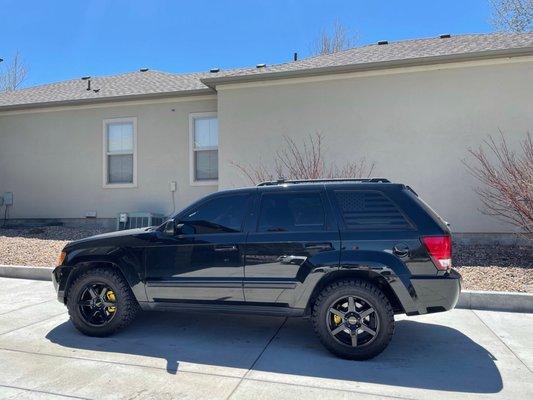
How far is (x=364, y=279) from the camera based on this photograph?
450cm

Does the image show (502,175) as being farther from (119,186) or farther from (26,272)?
(119,186)

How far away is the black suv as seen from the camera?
4367 millimetres

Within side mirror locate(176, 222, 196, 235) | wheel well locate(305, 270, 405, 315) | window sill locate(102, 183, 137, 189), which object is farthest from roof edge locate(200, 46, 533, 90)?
wheel well locate(305, 270, 405, 315)

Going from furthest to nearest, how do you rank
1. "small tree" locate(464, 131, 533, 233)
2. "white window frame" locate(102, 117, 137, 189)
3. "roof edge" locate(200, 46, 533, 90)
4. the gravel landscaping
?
"white window frame" locate(102, 117, 137, 189)
"roof edge" locate(200, 46, 533, 90)
"small tree" locate(464, 131, 533, 233)
the gravel landscaping

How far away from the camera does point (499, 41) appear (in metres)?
10.1

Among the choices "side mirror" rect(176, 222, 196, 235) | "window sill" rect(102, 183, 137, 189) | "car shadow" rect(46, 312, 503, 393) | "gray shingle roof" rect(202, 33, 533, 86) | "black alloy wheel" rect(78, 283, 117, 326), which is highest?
"gray shingle roof" rect(202, 33, 533, 86)

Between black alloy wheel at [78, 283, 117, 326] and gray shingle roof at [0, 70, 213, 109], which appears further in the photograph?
gray shingle roof at [0, 70, 213, 109]

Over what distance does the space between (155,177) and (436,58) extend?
8031 millimetres

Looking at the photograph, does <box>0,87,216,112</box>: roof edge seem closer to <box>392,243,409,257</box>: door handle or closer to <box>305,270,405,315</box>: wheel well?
<box>305,270,405,315</box>: wheel well

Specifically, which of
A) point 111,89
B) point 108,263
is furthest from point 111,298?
point 111,89

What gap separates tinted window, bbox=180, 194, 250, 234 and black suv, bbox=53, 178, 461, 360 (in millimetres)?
12

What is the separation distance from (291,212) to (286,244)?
39 cm

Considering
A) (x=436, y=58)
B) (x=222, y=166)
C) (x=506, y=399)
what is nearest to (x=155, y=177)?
(x=222, y=166)

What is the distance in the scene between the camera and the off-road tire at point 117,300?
16.6 feet
